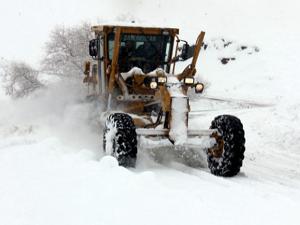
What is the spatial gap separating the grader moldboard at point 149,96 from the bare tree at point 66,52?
1143 centimetres

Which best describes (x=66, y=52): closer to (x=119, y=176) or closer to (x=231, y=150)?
(x=231, y=150)

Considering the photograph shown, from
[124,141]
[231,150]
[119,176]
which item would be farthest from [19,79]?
[119,176]

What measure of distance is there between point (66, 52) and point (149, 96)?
47.6 feet

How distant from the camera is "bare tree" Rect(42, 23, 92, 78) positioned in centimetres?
2328

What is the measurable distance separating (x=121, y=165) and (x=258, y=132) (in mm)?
5831

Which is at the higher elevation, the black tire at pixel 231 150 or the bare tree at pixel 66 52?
the black tire at pixel 231 150

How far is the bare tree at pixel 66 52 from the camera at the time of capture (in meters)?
23.3

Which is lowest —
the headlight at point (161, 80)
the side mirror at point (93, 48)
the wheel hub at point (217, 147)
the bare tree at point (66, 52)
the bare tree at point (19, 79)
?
the bare tree at point (19, 79)

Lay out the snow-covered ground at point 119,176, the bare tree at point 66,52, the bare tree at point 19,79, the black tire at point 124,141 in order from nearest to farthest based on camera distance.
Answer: the snow-covered ground at point 119,176 < the black tire at point 124,141 < the bare tree at point 19,79 < the bare tree at point 66,52

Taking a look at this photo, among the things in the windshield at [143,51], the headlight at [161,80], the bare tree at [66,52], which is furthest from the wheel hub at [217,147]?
the bare tree at [66,52]

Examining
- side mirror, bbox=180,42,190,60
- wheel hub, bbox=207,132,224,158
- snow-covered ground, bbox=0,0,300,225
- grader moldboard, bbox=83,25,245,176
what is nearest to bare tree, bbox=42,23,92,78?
snow-covered ground, bbox=0,0,300,225

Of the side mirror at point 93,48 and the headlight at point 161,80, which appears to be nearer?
the headlight at point 161,80

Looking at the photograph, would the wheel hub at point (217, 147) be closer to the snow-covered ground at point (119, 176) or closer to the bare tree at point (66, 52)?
the snow-covered ground at point (119, 176)

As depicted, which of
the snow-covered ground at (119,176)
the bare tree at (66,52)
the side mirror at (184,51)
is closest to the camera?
the snow-covered ground at (119,176)
